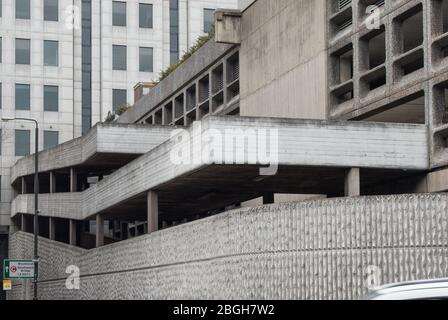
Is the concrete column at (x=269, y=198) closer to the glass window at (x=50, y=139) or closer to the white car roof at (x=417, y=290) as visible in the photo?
the white car roof at (x=417, y=290)

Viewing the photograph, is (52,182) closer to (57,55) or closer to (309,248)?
(57,55)

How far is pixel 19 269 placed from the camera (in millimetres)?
43188

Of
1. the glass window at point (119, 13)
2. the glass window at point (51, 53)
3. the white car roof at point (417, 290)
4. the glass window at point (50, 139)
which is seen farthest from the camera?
the glass window at point (119, 13)

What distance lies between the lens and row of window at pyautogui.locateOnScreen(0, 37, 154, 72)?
73938mm

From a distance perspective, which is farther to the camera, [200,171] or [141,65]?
[141,65]

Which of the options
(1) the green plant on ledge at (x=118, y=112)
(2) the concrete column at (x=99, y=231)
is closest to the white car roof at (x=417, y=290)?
(2) the concrete column at (x=99, y=231)

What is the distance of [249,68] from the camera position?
1495 inches

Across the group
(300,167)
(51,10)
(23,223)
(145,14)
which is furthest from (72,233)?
(145,14)

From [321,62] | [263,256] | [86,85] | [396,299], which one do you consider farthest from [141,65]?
[396,299]

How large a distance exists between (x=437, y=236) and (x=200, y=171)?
9.05m

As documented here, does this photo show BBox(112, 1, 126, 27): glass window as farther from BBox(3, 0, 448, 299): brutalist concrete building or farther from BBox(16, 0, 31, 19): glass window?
BBox(3, 0, 448, 299): brutalist concrete building

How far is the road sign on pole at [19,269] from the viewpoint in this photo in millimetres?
43094

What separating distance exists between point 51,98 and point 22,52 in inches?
167
